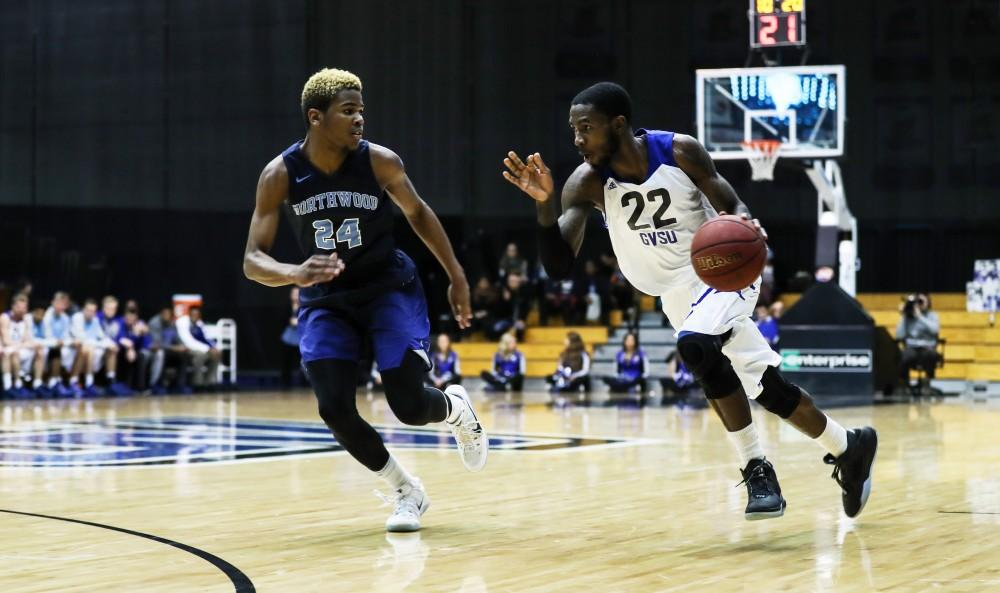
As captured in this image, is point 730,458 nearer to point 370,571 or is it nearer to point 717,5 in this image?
point 370,571

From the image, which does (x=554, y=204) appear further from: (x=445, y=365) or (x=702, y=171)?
(x=445, y=365)

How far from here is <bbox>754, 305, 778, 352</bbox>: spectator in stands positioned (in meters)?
17.9

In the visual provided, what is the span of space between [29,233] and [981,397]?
52.2ft

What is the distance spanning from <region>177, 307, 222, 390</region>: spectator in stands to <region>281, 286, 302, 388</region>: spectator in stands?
1.41 m

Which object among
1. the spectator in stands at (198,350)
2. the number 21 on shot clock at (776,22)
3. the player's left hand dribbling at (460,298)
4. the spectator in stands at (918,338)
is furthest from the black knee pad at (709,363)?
the spectator in stands at (198,350)

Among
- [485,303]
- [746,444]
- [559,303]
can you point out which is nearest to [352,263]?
[746,444]

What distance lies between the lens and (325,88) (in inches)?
214

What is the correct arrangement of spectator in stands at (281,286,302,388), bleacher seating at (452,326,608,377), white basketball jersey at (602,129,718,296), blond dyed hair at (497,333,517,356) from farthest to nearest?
spectator in stands at (281,286,302,388) < bleacher seating at (452,326,608,377) < blond dyed hair at (497,333,517,356) < white basketball jersey at (602,129,718,296)

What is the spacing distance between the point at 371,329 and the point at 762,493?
1.73m

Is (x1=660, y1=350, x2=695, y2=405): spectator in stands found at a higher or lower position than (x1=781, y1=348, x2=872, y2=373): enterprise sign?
lower

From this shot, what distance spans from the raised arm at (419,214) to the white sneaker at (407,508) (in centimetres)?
74

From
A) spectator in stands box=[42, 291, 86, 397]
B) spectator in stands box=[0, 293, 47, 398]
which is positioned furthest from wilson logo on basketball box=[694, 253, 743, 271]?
spectator in stands box=[42, 291, 86, 397]

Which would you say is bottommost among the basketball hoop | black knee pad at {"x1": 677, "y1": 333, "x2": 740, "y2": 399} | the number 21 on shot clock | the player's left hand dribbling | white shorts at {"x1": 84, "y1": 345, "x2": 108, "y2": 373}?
white shorts at {"x1": 84, "y1": 345, "x2": 108, "y2": 373}

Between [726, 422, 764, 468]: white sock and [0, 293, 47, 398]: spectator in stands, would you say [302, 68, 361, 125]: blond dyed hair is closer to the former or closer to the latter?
[726, 422, 764, 468]: white sock
